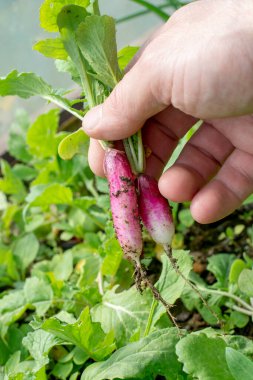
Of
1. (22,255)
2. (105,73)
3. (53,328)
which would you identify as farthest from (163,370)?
(22,255)

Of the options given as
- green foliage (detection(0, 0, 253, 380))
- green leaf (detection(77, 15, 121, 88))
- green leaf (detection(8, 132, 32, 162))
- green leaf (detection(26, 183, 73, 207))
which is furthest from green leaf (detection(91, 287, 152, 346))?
green leaf (detection(8, 132, 32, 162))

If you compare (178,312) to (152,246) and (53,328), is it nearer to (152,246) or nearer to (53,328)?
(152,246)

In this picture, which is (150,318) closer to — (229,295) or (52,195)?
(229,295)

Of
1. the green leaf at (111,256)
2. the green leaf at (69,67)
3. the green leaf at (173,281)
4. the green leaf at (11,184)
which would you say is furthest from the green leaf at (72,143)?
the green leaf at (11,184)

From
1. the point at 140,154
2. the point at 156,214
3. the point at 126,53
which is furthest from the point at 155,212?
the point at 126,53

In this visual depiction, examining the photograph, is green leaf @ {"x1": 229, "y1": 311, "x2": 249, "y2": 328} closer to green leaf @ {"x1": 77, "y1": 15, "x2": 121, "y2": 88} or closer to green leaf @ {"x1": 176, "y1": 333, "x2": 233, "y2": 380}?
green leaf @ {"x1": 176, "y1": 333, "x2": 233, "y2": 380}

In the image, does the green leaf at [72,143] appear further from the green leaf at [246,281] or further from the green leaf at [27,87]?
the green leaf at [246,281]
